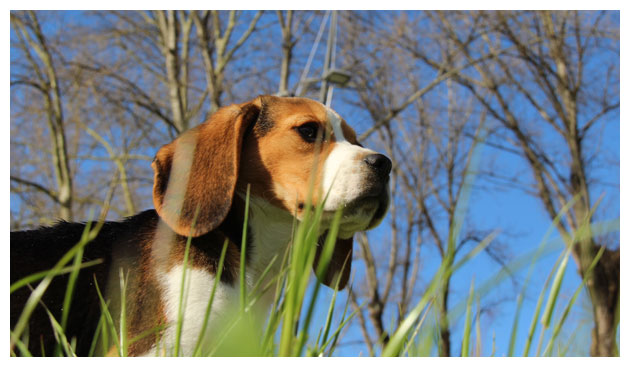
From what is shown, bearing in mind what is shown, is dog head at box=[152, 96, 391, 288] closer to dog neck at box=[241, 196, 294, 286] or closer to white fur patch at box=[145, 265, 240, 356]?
dog neck at box=[241, 196, 294, 286]

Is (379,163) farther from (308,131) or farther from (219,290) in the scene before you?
(219,290)

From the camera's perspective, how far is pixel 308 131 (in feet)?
9.95

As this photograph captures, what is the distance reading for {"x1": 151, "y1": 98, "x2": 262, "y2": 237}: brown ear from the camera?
109 inches

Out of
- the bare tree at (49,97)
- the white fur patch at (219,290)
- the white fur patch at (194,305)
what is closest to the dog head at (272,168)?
the white fur patch at (219,290)

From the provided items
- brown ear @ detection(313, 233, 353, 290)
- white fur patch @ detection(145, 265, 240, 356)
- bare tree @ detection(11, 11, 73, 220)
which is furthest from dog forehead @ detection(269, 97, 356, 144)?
bare tree @ detection(11, 11, 73, 220)

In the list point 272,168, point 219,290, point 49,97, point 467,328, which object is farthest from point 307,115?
point 49,97

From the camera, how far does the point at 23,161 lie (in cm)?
1188

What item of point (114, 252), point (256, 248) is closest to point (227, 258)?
point (256, 248)

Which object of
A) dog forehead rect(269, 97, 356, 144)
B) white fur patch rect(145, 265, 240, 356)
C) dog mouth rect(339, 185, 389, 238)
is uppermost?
dog forehead rect(269, 97, 356, 144)

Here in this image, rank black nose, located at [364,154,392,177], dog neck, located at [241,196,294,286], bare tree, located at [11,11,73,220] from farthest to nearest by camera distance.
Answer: bare tree, located at [11,11,73,220] < dog neck, located at [241,196,294,286] < black nose, located at [364,154,392,177]

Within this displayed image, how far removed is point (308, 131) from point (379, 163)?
19.5 inches

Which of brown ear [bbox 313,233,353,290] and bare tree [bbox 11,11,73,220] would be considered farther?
bare tree [bbox 11,11,73,220]

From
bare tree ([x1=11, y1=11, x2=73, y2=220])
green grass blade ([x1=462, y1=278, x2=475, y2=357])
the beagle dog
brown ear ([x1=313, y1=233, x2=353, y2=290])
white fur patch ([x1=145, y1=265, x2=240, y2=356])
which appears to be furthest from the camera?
bare tree ([x1=11, y1=11, x2=73, y2=220])

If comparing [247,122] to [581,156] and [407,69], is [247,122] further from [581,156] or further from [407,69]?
[407,69]
